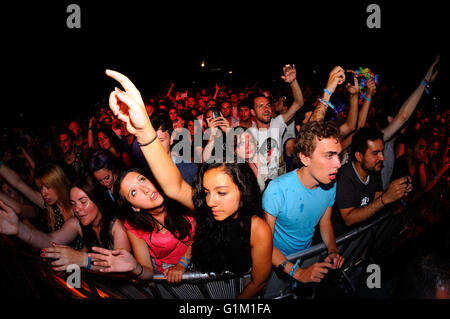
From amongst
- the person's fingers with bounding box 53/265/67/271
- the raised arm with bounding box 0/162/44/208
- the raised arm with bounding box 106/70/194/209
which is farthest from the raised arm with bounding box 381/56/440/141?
the raised arm with bounding box 0/162/44/208

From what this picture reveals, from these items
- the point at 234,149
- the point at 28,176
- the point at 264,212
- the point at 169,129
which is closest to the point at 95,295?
the point at 264,212

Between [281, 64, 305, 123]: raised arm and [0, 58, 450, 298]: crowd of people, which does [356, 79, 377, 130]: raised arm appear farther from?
[281, 64, 305, 123]: raised arm

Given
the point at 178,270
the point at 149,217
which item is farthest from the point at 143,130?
the point at 178,270

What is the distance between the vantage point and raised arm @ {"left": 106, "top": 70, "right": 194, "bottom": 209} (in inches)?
46.1

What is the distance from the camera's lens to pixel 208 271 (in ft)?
5.11

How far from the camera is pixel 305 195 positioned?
185 centimetres

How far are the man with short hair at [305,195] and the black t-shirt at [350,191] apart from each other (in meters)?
0.22

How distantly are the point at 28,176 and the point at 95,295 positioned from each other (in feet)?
10.5

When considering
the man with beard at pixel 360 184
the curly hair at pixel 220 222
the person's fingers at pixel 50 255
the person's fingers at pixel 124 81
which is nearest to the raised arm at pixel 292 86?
the man with beard at pixel 360 184

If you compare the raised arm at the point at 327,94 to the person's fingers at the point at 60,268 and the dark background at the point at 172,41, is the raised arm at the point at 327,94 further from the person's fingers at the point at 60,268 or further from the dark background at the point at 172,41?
the dark background at the point at 172,41

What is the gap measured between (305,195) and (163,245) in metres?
1.19
